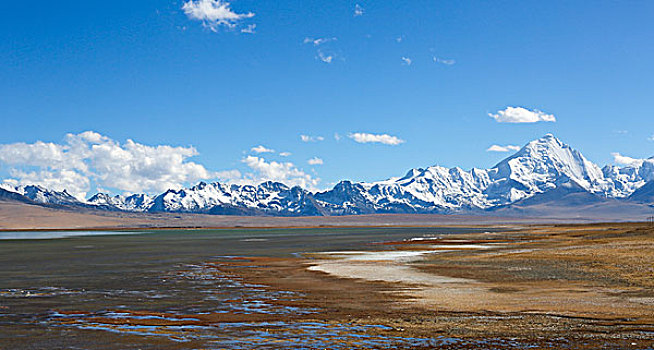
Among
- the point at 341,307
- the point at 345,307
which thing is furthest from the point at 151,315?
Answer: the point at 345,307

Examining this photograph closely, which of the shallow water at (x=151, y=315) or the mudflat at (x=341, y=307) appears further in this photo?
the mudflat at (x=341, y=307)

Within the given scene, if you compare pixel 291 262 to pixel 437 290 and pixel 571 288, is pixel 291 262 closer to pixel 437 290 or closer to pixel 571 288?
pixel 437 290

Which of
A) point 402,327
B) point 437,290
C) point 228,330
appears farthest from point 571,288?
point 228,330

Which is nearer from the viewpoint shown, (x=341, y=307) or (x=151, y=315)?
(x=151, y=315)

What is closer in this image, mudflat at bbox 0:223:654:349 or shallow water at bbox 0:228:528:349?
shallow water at bbox 0:228:528:349

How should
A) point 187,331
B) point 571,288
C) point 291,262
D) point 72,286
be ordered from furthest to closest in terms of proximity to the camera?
point 291,262 < point 72,286 < point 571,288 < point 187,331

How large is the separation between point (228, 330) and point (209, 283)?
16.0 metres

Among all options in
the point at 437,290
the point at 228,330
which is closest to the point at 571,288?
the point at 437,290

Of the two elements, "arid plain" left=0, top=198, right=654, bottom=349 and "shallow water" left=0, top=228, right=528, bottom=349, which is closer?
"shallow water" left=0, top=228, right=528, bottom=349

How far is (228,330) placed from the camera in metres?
21.6

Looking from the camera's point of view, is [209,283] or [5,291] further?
[209,283]

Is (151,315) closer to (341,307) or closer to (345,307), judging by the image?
(341,307)

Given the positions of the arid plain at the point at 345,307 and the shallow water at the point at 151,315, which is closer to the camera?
the shallow water at the point at 151,315

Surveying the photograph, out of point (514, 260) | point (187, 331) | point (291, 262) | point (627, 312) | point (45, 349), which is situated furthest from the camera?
point (291, 262)
